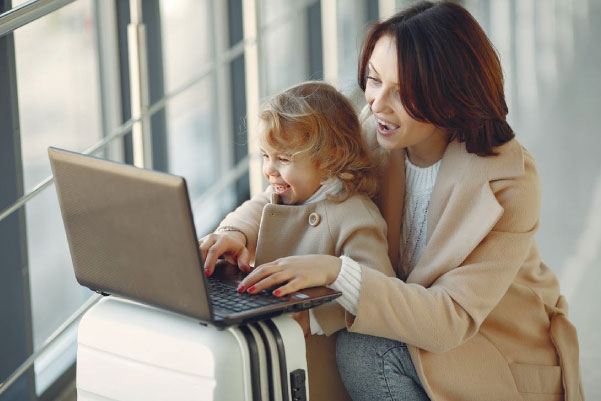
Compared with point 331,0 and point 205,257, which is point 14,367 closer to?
point 205,257

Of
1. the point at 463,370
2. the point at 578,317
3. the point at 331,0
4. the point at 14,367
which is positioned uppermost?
the point at 331,0

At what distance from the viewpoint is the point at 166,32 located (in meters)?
2.81

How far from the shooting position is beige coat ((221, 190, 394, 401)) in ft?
4.77

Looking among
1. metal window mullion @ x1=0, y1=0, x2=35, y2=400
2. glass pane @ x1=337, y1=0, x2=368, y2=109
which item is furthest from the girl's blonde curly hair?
glass pane @ x1=337, y1=0, x2=368, y2=109

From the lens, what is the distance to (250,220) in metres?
1.68

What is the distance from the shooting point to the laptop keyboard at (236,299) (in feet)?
3.89

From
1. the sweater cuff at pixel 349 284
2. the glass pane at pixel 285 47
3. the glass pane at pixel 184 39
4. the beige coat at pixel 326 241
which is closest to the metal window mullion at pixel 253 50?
the glass pane at pixel 184 39

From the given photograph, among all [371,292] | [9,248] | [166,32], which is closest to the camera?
[371,292]

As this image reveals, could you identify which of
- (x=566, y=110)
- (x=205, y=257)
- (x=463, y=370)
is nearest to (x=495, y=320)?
(x=463, y=370)

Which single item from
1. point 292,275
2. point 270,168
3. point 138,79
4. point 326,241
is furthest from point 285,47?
point 292,275

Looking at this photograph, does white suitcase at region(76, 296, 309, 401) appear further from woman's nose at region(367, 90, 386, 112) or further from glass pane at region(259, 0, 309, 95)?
glass pane at region(259, 0, 309, 95)

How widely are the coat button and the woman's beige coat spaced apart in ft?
0.63

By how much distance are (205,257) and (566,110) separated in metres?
2.67

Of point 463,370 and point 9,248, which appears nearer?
point 463,370
